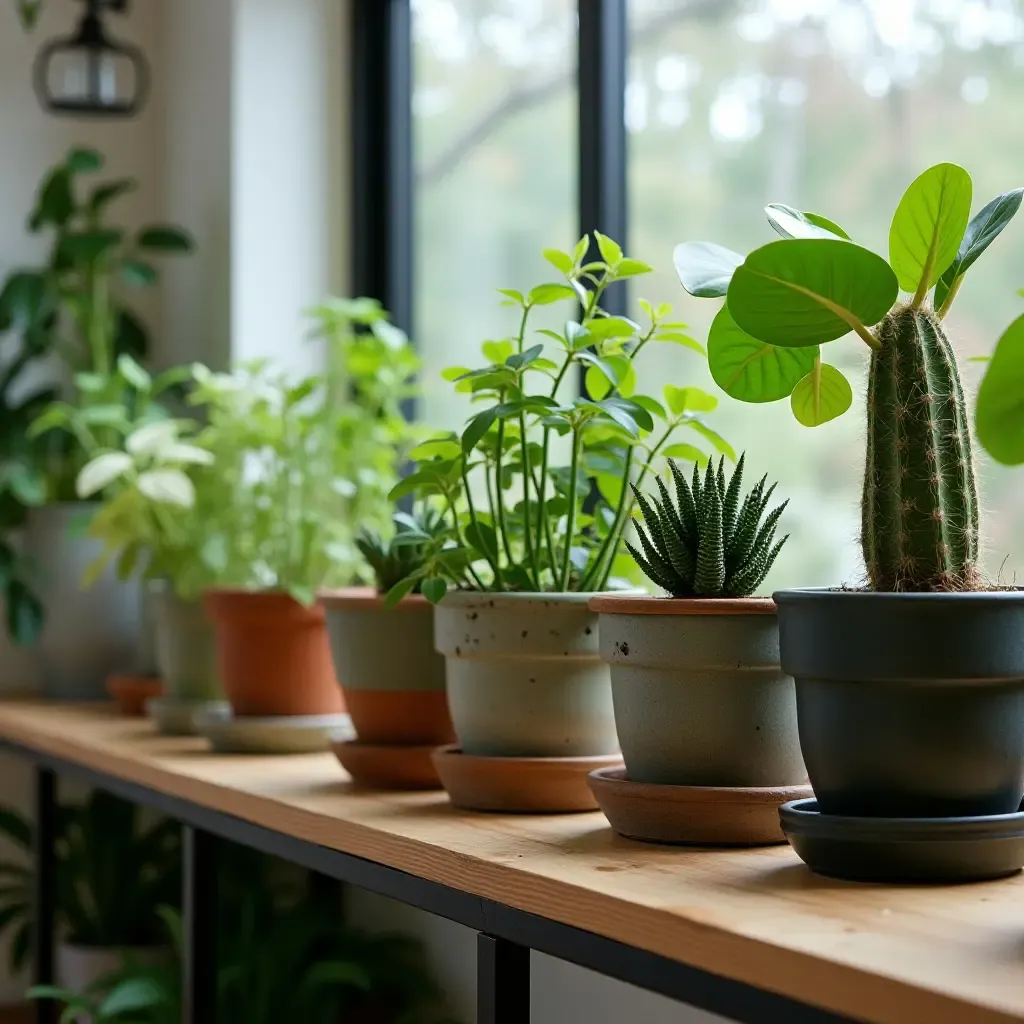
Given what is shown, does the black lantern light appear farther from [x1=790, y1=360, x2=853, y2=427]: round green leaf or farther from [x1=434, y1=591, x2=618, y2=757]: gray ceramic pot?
[x1=790, y1=360, x2=853, y2=427]: round green leaf

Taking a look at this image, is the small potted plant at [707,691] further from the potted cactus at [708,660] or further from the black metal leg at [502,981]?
the black metal leg at [502,981]

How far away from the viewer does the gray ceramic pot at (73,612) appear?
264cm

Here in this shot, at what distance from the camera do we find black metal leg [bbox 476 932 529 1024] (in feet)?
3.70

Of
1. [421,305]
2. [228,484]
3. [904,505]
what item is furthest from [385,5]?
[904,505]

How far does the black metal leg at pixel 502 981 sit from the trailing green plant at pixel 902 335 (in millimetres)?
385

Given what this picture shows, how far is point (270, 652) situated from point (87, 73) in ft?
4.16

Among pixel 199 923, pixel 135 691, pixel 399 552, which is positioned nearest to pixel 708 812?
pixel 399 552

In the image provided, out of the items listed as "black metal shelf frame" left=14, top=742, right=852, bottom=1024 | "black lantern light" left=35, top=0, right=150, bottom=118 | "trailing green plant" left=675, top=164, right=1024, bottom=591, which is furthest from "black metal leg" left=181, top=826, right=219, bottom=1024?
"black lantern light" left=35, top=0, right=150, bottom=118

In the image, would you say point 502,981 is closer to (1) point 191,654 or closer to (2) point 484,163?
(1) point 191,654

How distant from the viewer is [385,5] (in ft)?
8.73

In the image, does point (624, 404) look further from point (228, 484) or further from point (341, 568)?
point (228, 484)

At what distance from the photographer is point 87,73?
2.68m

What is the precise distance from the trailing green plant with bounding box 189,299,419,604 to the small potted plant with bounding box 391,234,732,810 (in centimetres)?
61

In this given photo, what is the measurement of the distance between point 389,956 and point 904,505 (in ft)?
4.77
